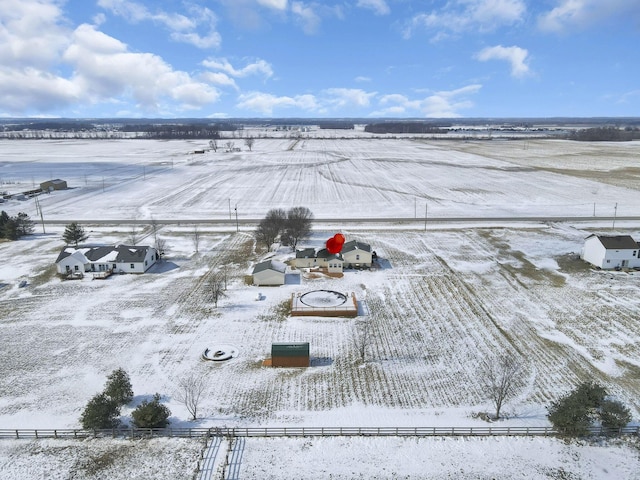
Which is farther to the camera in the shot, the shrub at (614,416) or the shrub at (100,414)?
the shrub at (100,414)

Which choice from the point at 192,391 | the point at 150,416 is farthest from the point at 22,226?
Answer: the point at 150,416

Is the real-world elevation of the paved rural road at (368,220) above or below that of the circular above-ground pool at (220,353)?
above

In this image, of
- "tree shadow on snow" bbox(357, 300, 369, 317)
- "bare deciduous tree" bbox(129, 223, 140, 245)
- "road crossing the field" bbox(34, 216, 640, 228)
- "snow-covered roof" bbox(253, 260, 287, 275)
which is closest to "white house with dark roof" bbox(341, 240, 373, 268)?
"snow-covered roof" bbox(253, 260, 287, 275)

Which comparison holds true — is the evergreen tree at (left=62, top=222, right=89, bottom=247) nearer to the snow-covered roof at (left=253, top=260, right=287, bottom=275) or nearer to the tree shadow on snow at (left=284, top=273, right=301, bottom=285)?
the snow-covered roof at (left=253, top=260, right=287, bottom=275)

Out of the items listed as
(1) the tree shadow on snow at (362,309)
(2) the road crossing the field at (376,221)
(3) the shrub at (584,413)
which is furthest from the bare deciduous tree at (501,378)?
(2) the road crossing the field at (376,221)

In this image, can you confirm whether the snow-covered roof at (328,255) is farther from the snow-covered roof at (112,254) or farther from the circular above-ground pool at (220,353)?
the snow-covered roof at (112,254)

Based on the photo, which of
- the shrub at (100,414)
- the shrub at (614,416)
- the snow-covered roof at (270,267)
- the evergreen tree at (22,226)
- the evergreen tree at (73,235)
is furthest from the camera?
the evergreen tree at (22,226)

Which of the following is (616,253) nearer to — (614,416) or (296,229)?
(614,416)
